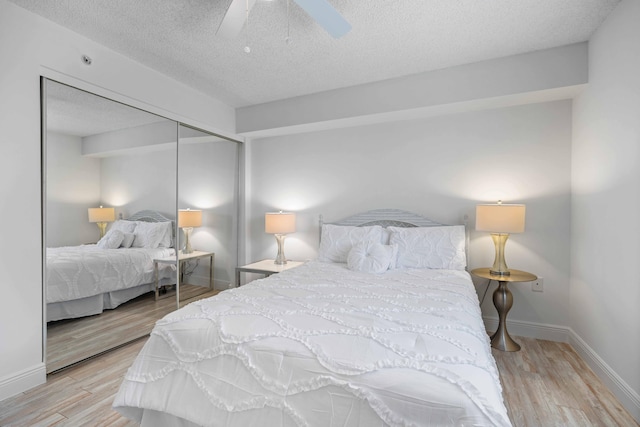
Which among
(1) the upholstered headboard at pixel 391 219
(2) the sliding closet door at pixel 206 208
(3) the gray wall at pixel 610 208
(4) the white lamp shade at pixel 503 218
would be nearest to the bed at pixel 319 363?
(4) the white lamp shade at pixel 503 218

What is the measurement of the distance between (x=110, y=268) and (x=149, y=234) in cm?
44

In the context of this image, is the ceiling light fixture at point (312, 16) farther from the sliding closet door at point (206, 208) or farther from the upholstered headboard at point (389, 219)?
the upholstered headboard at point (389, 219)

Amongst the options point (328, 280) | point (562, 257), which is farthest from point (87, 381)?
point (562, 257)

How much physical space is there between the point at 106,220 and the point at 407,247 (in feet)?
8.67

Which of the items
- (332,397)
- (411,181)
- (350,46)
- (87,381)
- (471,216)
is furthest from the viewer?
(411,181)

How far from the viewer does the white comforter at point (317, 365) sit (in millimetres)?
1011

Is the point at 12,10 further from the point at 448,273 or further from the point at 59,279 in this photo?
the point at 448,273

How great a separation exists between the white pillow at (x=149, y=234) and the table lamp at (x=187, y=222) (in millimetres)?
161

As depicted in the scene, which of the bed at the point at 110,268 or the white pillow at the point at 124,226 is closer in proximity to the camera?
the bed at the point at 110,268

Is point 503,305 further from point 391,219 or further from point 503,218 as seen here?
point 391,219

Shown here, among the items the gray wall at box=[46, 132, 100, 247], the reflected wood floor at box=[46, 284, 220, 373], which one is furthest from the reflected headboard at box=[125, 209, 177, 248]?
the reflected wood floor at box=[46, 284, 220, 373]

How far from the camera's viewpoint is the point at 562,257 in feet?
9.32

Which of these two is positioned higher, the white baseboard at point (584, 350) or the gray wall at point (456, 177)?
the gray wall at point (456, 177)

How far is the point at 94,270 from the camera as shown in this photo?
8.23 ft
